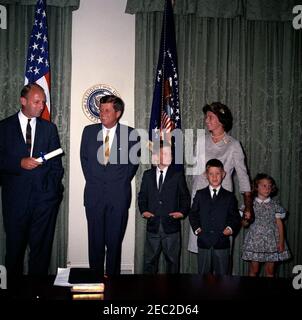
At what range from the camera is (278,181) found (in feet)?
12.6

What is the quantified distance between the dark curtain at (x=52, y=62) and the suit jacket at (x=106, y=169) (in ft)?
1.72

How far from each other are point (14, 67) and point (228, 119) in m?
2.15

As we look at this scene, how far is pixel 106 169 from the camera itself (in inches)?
125

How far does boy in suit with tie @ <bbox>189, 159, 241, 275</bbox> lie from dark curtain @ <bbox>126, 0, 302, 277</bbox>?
0.84 metres

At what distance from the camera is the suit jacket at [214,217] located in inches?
112

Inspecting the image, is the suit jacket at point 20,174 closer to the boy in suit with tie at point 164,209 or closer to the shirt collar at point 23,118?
the shirt collar at point 23,118

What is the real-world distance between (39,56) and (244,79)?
208cm

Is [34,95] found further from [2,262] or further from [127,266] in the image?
[127,266]

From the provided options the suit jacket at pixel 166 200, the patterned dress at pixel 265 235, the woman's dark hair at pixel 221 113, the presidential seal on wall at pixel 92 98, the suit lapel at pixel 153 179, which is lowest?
the patterned dress at pixel 265 235

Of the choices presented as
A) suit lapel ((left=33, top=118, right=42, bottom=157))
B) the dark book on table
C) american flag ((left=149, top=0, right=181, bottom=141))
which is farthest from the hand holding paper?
the dark book on table

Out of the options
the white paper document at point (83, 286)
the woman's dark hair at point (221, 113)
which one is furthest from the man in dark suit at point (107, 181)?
the white paper document at point (83, 286)

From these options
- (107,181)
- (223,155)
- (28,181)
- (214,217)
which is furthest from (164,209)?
(28,181)

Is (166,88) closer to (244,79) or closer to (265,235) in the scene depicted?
(244,79)

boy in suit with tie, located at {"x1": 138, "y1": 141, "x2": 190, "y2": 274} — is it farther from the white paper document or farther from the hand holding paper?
the white paper document
